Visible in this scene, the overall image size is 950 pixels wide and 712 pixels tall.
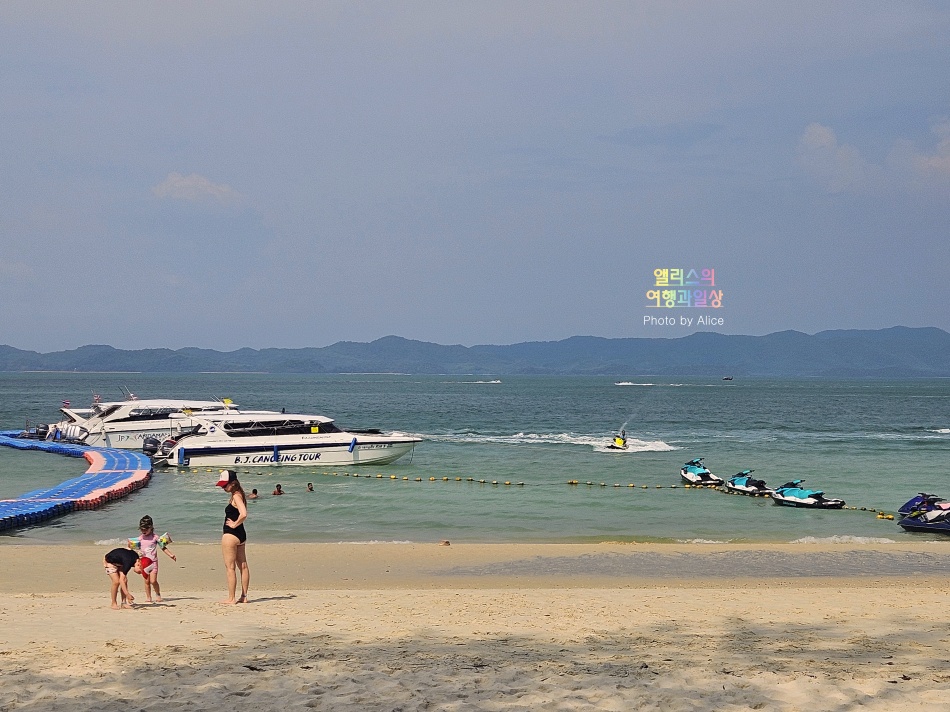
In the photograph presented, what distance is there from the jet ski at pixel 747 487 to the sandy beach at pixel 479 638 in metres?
13.0

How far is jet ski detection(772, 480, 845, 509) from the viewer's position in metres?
30.0

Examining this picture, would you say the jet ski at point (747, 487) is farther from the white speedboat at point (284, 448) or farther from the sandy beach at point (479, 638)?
the white speedboat at point (284, 448)

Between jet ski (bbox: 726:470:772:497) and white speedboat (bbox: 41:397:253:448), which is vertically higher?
white speedboat (bbox: 41:397:253:448)

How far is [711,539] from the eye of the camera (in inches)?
973

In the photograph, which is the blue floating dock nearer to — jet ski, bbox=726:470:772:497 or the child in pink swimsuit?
the child in pink swimsuit

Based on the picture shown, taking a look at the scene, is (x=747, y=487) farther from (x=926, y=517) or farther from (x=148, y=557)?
(x=148, y=557)

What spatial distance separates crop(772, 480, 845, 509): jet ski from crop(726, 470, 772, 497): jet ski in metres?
1.67

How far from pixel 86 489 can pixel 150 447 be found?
14.2m

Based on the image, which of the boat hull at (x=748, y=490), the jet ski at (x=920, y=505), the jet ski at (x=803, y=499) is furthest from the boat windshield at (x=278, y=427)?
the jet ski at (x=920, y=505)

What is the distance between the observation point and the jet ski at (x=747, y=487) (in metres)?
33.2

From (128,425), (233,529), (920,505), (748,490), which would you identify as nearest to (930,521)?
(920,505)

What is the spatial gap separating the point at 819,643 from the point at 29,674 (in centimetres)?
878

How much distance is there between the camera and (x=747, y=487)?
33.8 metres

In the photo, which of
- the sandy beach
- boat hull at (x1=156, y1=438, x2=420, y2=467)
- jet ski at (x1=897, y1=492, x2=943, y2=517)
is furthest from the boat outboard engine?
jet ski at (x1=897, y1=492, x2=943, y2=517)
